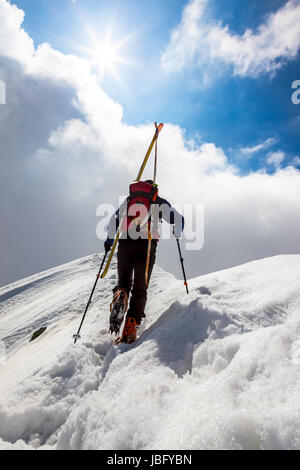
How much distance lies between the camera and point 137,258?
4.90 metres

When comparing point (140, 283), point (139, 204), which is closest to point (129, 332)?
point (140, 283)

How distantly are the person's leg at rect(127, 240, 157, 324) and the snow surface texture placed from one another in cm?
48

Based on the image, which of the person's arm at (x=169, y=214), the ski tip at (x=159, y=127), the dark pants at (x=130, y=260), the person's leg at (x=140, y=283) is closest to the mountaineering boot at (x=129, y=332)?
the person's leg at (x=140, y=283)

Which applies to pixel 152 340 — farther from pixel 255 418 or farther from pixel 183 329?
pixel 255 418

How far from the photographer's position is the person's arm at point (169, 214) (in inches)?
212

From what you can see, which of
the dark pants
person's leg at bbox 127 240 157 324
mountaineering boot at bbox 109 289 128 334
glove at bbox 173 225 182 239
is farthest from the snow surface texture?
glove at bbox 173 225 182 239

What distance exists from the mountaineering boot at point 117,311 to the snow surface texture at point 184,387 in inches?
11.7

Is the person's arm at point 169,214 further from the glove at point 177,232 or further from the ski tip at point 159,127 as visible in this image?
the ski tip at point 159,127

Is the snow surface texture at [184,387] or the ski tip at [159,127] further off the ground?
the ski tip at [159,127]

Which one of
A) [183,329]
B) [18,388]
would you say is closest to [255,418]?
[183,329]

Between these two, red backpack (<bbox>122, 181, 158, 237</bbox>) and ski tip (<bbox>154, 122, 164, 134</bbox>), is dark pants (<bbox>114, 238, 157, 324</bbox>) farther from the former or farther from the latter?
ski tip (<bbox>154, 122, 164, 134</bbox>)

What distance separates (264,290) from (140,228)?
2.59m

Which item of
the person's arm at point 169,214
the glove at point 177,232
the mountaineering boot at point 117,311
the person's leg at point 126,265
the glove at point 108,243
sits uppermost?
the person's arm at point 169,214

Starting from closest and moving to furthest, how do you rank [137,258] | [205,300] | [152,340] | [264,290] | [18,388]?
1. [18,388]
2. [152,340]
3. [205,300]
4. [264,290]
5. [137,258]
